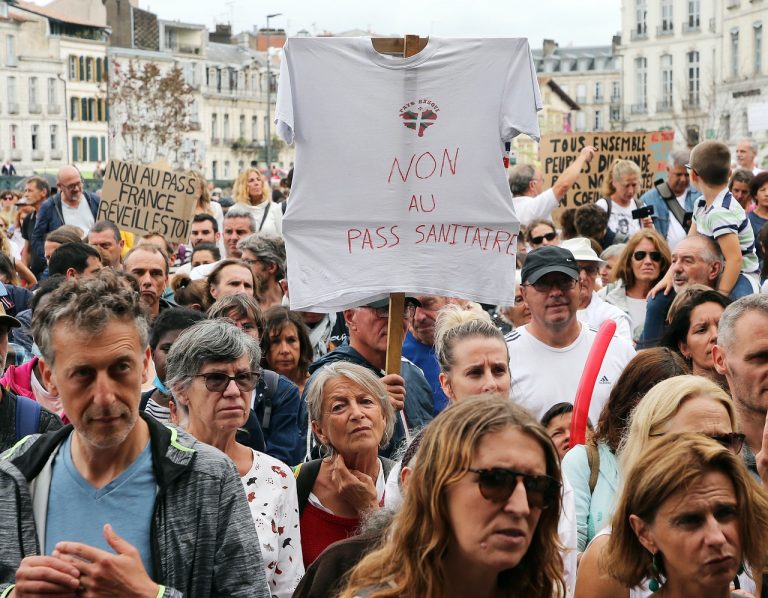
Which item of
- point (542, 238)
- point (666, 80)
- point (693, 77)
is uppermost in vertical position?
point (666, 80)

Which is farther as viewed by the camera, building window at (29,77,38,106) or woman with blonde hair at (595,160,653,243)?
building window at (29,77,38,106)

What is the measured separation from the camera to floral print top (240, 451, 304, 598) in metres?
4.76

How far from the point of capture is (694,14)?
84.6 meters

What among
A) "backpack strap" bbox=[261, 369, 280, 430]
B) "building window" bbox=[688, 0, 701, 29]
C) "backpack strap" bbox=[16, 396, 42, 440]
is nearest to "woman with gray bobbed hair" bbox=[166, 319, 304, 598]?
"backpack strap" bbox=[16, 396, 42, 440]

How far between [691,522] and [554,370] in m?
2.95

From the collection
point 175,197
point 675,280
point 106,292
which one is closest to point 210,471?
point 106,292

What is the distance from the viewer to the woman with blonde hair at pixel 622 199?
12.3m

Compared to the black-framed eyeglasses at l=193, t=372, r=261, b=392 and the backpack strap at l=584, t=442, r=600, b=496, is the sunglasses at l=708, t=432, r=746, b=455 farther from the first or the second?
the black-framed eyeglasses at l=193, t=372, r=261, b=392

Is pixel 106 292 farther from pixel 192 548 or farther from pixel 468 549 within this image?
pixel 468 549

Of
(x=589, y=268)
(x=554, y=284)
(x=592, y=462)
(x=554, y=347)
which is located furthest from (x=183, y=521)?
(x=589, y=268)

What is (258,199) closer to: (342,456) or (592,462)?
(342,456)

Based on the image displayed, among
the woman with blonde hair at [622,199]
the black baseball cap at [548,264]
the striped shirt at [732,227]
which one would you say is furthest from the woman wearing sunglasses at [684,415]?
the woman with blonde hair at [622,199]

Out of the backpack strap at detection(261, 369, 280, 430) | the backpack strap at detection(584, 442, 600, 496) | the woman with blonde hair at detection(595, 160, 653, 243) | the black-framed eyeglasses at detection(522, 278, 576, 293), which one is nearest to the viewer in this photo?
the backpack strap at detection(584, 442, 600, 496)

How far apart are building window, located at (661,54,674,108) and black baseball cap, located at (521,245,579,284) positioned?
271ft
